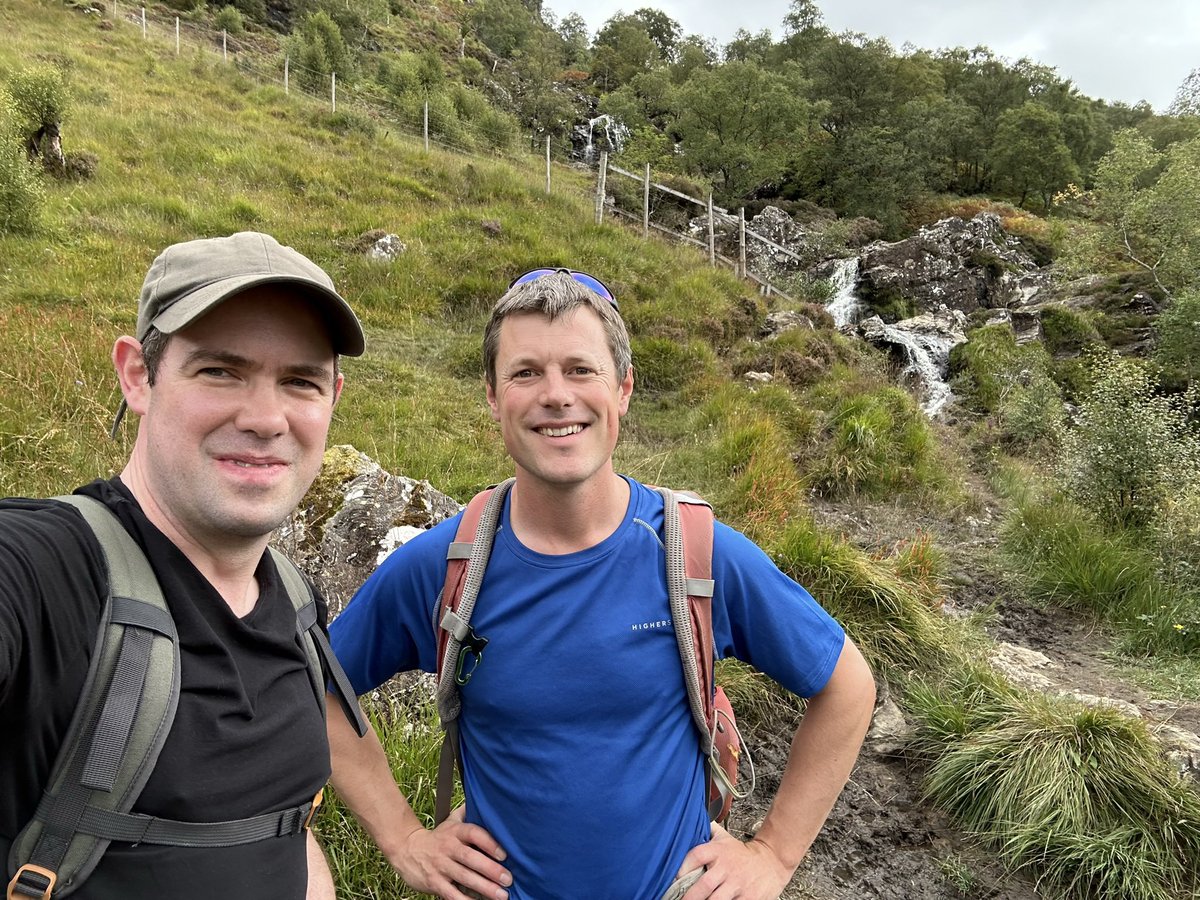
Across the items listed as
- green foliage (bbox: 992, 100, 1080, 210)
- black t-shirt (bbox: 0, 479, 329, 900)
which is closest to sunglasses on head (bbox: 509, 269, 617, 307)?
black t-shirt (bbox: 0, 479, 329, 900)

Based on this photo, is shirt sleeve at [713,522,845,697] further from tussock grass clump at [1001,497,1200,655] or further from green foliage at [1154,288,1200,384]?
green foliage at [1154,288,1200,384]

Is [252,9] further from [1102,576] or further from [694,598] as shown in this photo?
[694,598]

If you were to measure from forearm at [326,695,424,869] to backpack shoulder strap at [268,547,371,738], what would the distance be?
0.16 meters

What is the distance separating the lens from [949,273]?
64.1ft

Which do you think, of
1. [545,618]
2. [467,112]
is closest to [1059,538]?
[545,618]

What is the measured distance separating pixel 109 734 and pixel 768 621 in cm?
139

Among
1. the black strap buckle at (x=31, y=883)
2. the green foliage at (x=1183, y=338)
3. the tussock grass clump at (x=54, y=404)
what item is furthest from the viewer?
the green foliage at (x=1183, y=338)

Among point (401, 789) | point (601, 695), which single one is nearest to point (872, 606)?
point (401, 789)

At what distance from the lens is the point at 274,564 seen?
1.52 metres

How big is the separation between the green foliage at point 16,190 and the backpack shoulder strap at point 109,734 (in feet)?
30.5

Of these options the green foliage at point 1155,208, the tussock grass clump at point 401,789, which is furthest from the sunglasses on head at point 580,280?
the green foliage at point 1155,208

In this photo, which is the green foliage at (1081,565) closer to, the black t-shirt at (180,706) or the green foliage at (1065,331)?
the black t-shirt at (180,706)

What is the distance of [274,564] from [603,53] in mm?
63935

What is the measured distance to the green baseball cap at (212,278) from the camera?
4.09ft
